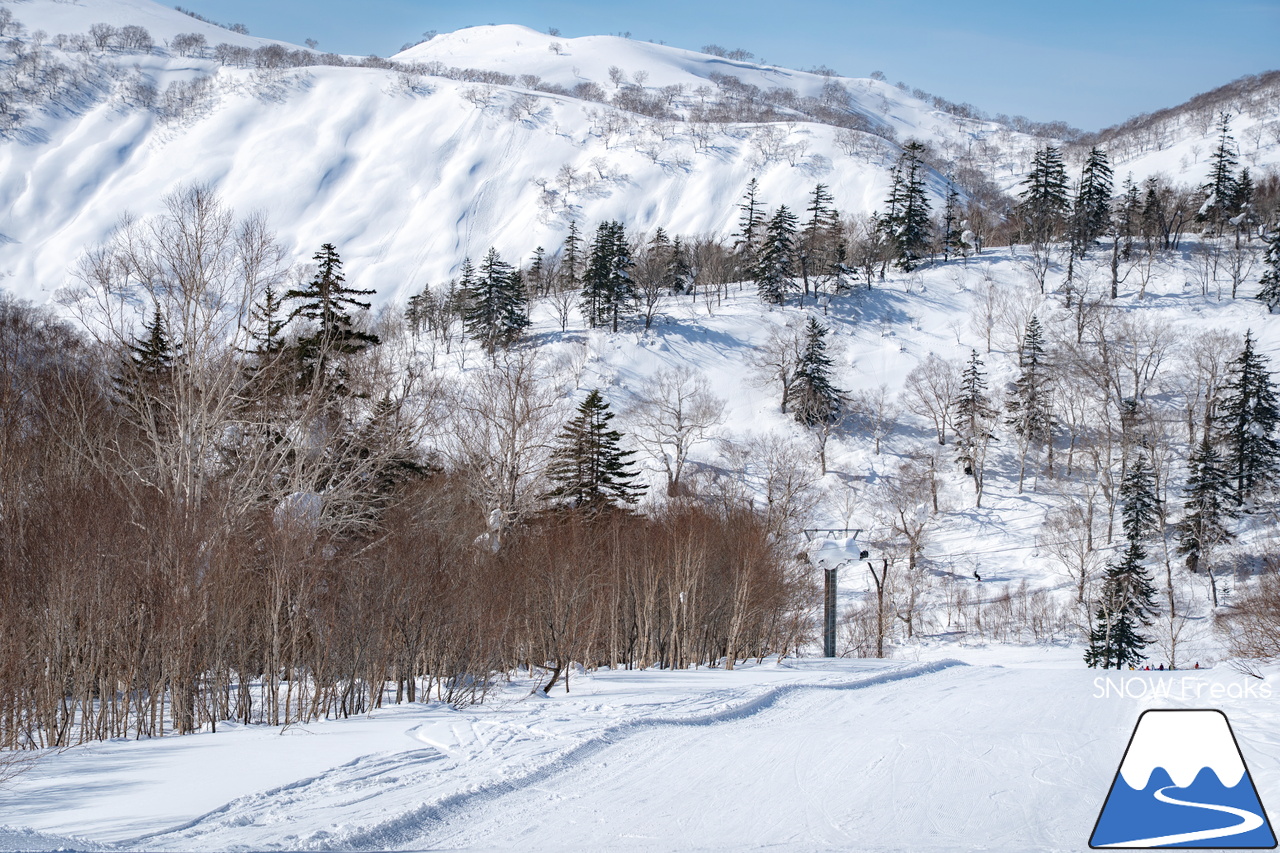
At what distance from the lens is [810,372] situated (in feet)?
191

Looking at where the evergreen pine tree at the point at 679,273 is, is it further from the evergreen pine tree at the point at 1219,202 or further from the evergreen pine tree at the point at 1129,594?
the evergreen pine tree at the point at 1219,202

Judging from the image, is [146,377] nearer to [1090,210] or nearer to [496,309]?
[496,309]

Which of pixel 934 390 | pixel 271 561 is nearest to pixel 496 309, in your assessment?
pixel 934 390

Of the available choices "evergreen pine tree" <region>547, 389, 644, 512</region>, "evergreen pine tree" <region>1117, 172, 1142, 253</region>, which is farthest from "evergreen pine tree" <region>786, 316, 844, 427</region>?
"evergreen pine tree" <region>1117, 172, 1142, 253</region>

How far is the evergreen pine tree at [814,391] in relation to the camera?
58.4m

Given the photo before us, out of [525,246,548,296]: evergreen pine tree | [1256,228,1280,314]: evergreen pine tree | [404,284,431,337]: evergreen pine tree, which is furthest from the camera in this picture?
[525,246,548,296]: evergreen pine tree


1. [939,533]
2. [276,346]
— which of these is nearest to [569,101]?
[939,533]

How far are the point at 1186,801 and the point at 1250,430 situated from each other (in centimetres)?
5275

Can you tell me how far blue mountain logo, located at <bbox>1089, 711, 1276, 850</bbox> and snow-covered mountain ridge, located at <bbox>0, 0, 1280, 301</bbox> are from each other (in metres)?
127

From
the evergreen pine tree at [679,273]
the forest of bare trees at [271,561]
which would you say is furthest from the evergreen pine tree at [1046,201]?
the forest of bare trees at [271,561]

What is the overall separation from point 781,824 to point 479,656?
7015 millimetres

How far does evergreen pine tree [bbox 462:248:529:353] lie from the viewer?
68938 millimetres

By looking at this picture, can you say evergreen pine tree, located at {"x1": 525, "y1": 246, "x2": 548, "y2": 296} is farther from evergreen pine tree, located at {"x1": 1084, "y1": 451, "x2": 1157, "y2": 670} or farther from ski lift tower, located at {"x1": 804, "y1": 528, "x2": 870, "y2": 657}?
ski lift tower, located at {"x1": 804, "y1": 528, "x2": 870, "y2": 657}

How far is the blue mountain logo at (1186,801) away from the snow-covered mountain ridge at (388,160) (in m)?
127
